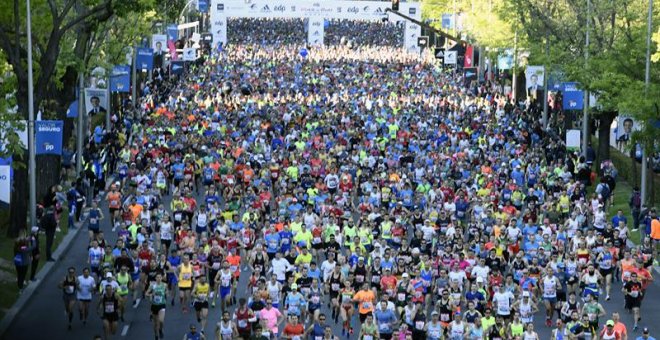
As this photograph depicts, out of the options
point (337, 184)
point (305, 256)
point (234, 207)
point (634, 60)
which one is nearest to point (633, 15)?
point (634, 60)

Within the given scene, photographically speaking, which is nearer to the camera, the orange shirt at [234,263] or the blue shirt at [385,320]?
the blue shirt at [385,320]

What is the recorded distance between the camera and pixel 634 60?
43.0 meters

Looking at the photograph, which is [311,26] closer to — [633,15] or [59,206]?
[633,15]

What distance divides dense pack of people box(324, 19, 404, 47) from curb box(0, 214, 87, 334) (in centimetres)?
8262

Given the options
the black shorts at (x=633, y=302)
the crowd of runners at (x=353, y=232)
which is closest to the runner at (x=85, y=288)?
the crowd of runners at (x=353, y=232)

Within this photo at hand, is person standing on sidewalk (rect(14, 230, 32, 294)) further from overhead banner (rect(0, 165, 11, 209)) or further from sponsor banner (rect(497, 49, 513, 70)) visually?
sponsor banner (rect(497, 49, 513, 70))

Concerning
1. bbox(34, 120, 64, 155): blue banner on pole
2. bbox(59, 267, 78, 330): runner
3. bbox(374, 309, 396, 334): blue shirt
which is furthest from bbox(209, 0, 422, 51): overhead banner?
bbox(374, 309, 396, 334): blue shirt

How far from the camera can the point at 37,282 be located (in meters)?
32.0

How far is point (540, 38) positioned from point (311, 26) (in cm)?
5071

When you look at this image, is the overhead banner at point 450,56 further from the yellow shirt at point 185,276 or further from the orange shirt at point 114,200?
the yellow shirt at point 185,276

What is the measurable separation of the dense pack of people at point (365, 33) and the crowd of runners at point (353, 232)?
64144 millimetres

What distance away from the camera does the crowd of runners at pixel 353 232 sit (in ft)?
87.7

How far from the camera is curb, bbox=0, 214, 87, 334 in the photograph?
93.6 ft

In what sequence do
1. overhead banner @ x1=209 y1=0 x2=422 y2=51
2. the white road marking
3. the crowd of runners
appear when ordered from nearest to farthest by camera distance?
the crowd of runners, the white road marking, overhead banner @ x1=209 y1=0 x2=422 y2=51
